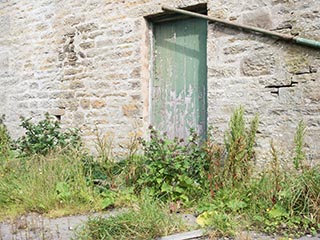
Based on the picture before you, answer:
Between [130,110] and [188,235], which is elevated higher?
[130,110]

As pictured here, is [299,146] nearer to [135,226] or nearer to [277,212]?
[277,212]

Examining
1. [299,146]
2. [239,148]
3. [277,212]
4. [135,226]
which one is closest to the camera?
[135,226]

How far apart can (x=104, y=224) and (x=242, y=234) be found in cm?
109

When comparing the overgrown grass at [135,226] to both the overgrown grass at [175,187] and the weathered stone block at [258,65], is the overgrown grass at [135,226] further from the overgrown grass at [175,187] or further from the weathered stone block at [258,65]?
the weathered stone block at [258,65]

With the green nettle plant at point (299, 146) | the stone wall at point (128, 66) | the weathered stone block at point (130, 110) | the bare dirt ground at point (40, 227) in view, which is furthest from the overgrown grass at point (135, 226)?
the weathered stone block at point (130, 110)

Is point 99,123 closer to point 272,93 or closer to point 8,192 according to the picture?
point 8,192

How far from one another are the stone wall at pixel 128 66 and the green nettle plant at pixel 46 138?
162 millimetres

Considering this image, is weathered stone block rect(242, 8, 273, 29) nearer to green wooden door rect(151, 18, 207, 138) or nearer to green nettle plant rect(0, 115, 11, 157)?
green wooden door rect(151, 18, 207, 138)

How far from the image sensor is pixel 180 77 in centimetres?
504

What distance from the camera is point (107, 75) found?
217 inches

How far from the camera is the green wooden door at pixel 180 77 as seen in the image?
16.0 feet

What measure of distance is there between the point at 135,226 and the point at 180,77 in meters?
2.47

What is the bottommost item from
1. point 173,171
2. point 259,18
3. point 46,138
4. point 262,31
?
point 173,171

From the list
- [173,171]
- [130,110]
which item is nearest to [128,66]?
[130,110]
